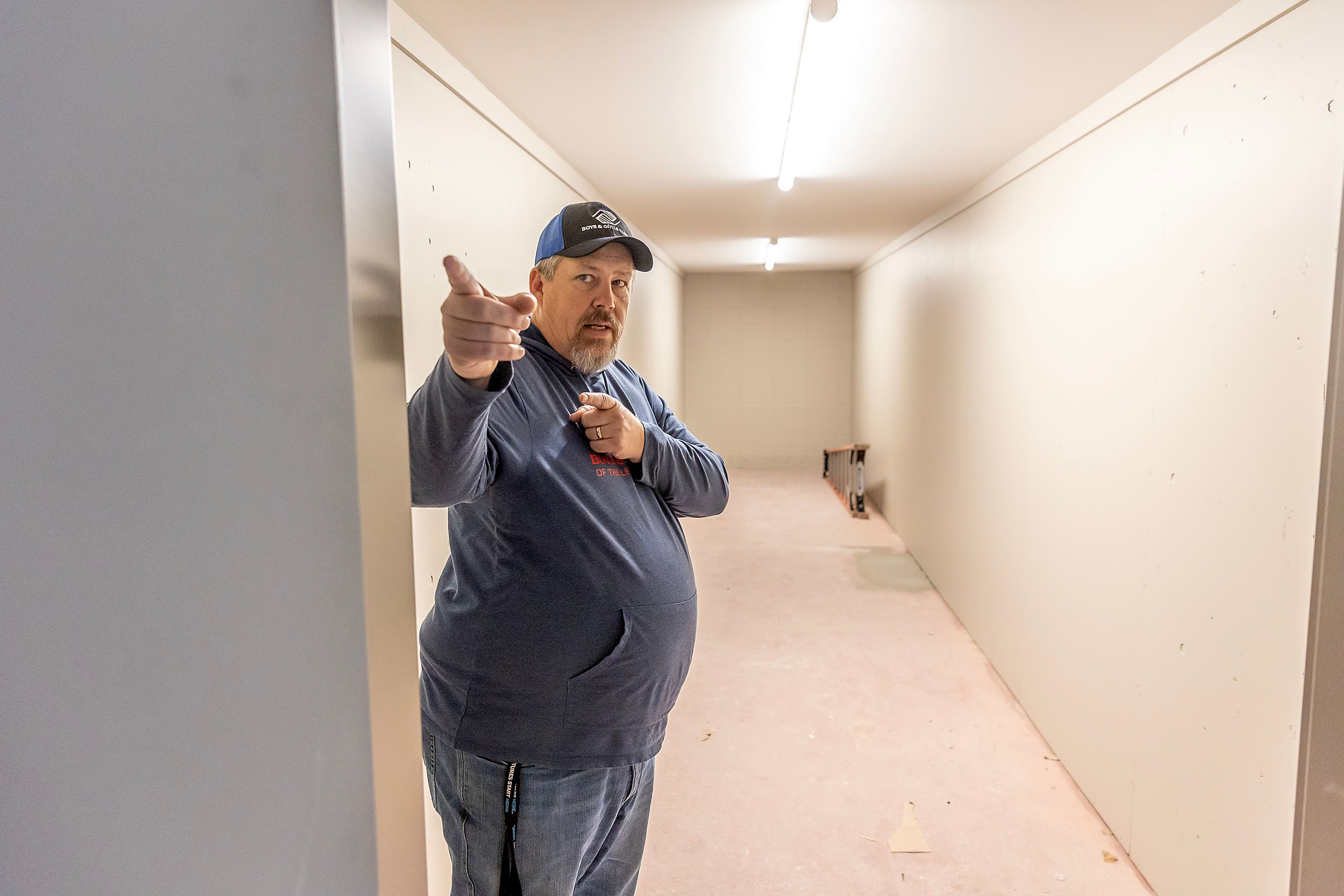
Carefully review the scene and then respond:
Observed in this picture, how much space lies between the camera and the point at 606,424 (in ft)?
4.11

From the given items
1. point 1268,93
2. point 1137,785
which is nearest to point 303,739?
point 1268,93

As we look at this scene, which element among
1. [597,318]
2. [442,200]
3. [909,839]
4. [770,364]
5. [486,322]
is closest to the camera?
[486,322]

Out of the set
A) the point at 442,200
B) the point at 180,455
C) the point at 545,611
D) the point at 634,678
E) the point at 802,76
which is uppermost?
the point at 802,76

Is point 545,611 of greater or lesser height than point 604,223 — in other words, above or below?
below

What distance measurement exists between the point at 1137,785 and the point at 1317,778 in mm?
722

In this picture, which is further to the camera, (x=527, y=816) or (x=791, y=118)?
→ (x=791, y=118)

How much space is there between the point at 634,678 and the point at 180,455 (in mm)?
1039

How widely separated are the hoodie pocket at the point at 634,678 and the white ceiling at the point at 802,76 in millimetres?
1444

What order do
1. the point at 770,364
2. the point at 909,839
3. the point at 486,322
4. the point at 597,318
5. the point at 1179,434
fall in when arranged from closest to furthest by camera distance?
1. the point at 486,322
2. the point at 597,318
3. the point at 1179,434
4. the point at 909,839
5. the point at 770,364

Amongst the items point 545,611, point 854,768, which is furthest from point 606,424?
point 854,768

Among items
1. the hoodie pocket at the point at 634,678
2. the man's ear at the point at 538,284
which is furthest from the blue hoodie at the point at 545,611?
the man's ear at the point at 538,284

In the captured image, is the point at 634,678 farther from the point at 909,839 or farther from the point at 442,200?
the point at 909,839

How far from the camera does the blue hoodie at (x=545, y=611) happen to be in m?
1.19

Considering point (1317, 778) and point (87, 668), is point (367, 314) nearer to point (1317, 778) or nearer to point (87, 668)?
point (87, 668)
